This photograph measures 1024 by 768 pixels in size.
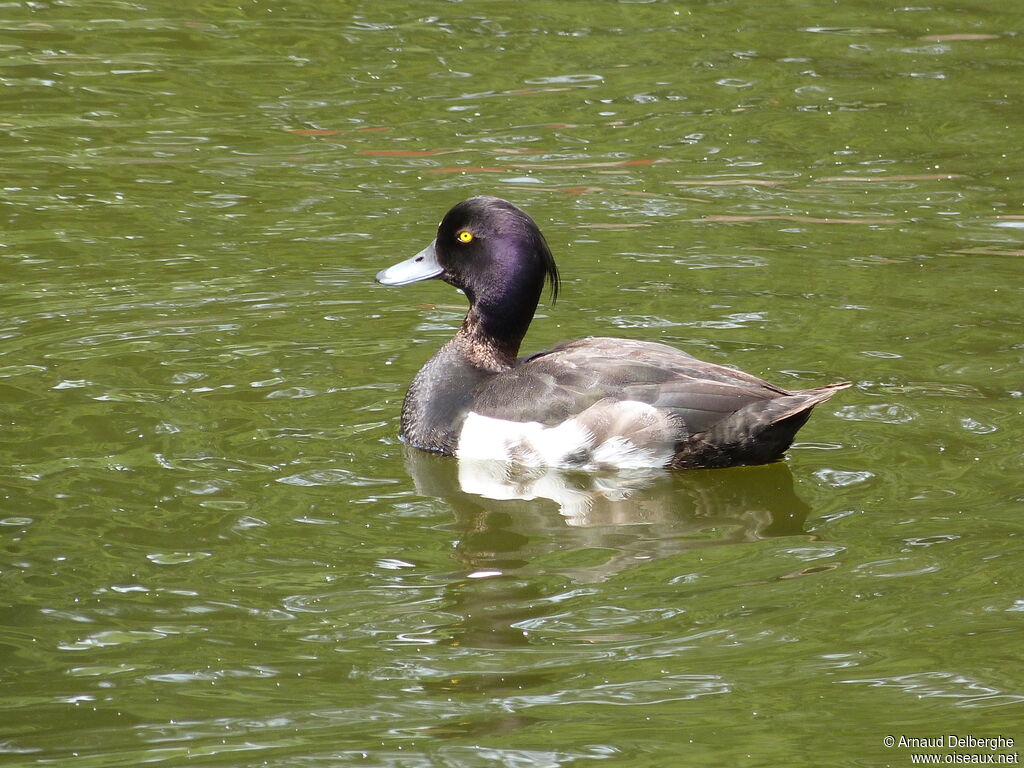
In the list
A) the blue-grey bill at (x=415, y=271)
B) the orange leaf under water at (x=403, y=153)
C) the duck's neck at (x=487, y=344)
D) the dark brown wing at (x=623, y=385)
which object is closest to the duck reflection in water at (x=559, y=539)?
the dark brown wing at (x=623, y=385)

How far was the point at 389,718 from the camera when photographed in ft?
16.0

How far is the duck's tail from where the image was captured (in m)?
6.84

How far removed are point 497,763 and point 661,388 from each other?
264 cm

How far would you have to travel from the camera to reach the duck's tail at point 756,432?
Result: 269 inches

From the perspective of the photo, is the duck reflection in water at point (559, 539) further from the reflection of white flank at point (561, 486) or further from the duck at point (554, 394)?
the duck at point (554, 394)

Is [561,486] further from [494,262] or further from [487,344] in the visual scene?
[494,262]

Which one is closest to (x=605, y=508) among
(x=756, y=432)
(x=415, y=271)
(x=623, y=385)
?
(x=623, y=385)

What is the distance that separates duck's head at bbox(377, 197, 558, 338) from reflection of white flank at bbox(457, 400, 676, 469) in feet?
2.36

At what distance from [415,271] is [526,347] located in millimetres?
970

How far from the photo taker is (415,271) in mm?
7984

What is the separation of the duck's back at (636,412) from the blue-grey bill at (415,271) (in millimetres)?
899

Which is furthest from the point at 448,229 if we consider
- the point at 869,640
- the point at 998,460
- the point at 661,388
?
the point at 869,640

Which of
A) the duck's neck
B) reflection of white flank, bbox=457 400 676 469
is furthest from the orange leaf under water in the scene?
reflection of white flank, bbox=457 400 676 469

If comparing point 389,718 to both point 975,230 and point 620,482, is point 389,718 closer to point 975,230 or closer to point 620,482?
point 620,482
